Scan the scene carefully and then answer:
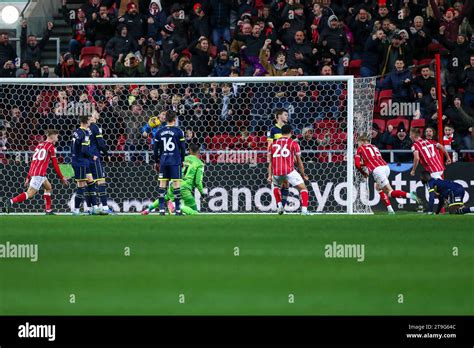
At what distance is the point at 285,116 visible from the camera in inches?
860

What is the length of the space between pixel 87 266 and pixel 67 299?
6.87 ft

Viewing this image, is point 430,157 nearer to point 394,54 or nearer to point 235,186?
point 235,186

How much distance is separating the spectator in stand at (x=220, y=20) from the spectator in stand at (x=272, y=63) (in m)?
1.52

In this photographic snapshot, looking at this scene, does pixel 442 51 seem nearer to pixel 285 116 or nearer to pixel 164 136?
pixel 285 116

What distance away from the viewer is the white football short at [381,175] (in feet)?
73.8

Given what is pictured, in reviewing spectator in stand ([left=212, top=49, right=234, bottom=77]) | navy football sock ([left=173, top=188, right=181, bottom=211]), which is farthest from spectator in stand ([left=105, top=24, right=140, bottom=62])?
navy football sock ([left=173, top=188, right=181, bottom=211])

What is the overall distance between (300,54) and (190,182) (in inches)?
220

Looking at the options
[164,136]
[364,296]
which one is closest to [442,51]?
[164,136]

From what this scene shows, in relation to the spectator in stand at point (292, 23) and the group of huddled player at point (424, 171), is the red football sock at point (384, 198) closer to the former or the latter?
the group of huddled player at point (424, 171)

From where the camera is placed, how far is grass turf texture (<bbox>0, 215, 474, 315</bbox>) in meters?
11.7

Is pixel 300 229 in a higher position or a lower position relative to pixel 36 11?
lower

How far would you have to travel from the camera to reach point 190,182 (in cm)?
2244

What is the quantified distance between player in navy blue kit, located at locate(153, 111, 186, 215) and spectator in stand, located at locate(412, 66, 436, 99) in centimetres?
639
